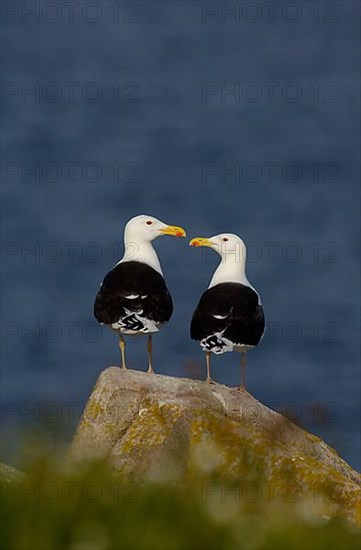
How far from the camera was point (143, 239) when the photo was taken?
2041 cm

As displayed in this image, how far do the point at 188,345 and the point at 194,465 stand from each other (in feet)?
137

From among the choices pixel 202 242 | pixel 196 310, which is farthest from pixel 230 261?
pixel 196 310

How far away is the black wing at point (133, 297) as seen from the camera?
18.7 metres

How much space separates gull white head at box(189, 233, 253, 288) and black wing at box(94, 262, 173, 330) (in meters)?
0.68

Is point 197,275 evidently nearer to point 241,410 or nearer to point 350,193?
point 350,193

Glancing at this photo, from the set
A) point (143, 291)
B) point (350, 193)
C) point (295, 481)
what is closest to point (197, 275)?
point (350, 193)

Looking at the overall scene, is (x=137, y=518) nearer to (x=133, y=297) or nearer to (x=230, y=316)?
(x=230, y=316)

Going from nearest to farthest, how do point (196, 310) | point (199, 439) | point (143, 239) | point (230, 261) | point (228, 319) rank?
1. point (199, 439)
2. point (228, 319)
3. point (196, 310)
4. point (230, 261)
5. point (143, 239)

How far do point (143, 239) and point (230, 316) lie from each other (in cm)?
215

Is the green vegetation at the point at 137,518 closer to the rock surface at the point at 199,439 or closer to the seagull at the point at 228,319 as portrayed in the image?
the rock surface at the point at 199,439

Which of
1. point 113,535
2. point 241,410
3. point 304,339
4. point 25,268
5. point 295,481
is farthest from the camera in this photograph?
point 25,268

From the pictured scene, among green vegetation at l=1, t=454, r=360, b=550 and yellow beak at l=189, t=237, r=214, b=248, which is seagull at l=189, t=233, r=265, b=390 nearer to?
yellow beak at l=189, t=237, r=214, b=248

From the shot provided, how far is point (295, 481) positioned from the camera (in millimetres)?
13930

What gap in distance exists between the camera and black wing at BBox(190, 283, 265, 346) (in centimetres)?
1855
